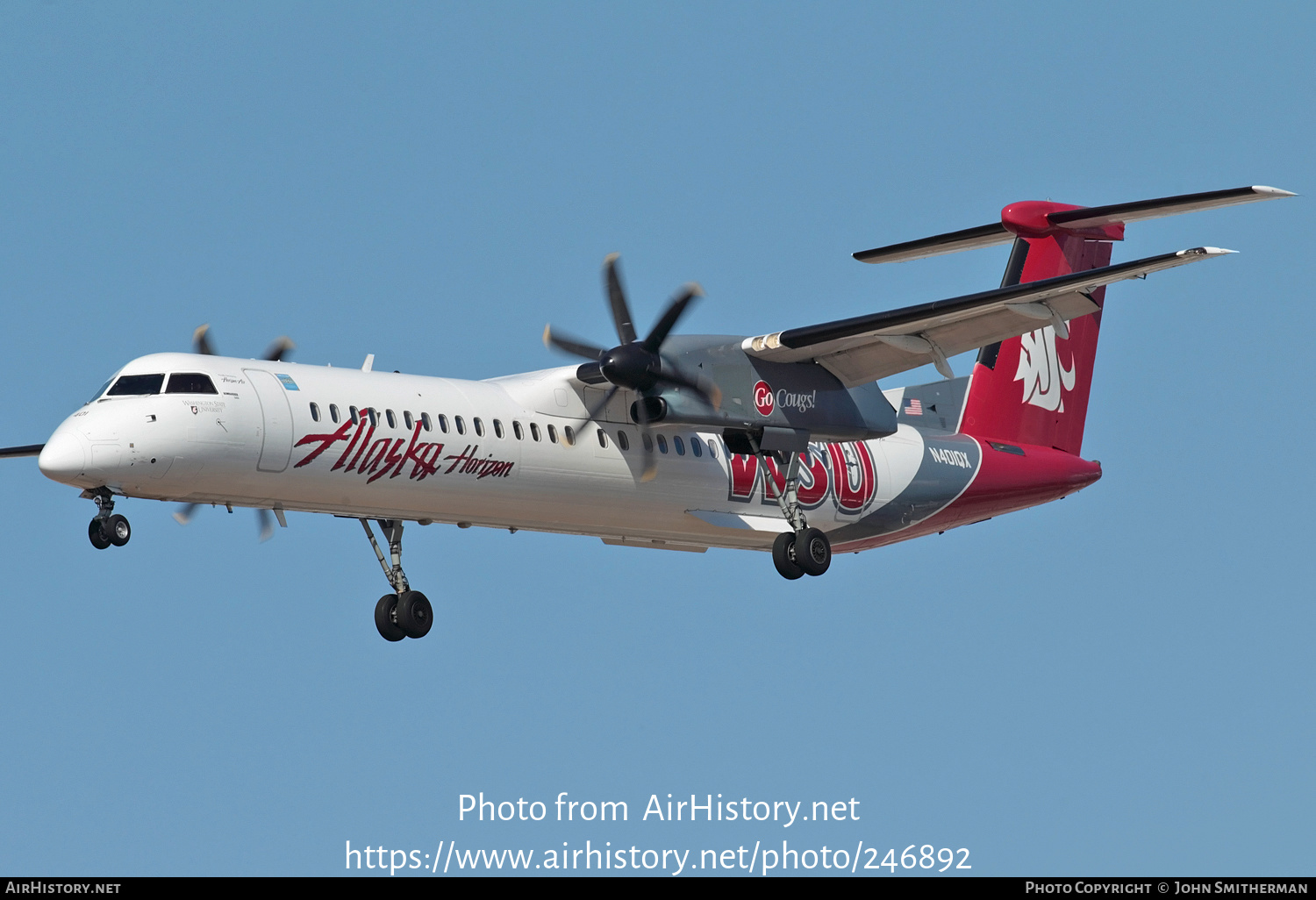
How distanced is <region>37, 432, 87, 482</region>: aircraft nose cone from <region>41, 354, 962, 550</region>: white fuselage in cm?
2

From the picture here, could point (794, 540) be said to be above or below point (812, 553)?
above

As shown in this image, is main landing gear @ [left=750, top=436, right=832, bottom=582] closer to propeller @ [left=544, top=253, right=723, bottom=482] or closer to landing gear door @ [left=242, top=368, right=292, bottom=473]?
propeller @ [left=544, top=253, right=723, bottom=482]

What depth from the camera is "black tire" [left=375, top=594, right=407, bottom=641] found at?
850 inches

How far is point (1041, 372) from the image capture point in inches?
1078

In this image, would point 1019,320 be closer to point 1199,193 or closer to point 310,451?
point 1199,193

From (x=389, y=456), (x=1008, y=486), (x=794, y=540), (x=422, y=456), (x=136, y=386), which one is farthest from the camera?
(x=1008, y=486)

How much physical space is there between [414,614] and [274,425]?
3694mm

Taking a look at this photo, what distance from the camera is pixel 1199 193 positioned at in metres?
20.6

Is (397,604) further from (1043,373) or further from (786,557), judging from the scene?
(1043,373)

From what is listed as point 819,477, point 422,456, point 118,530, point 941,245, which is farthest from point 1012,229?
point 118,530

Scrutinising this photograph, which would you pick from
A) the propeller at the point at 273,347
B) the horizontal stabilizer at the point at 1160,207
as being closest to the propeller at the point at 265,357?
the propeller at the point at 273,347

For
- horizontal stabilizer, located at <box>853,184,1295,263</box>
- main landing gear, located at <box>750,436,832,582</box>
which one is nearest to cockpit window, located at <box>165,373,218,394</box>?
main landing gear, located at <box>750,436,832,582</box>

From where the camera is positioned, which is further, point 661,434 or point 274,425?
point 661,434
